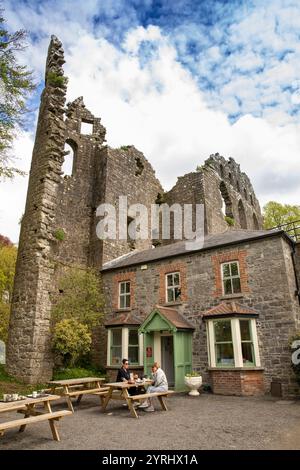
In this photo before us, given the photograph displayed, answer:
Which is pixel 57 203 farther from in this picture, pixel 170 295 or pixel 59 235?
pixel 170 295

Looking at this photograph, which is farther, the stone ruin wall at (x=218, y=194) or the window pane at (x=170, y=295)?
the stone ruin wall at (x=218, y=194)

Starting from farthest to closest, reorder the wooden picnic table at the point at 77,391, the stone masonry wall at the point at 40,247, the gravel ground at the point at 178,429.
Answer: the stone masonry wall at the point at 40,247
the wooden picnic table at the point at 77,391
the gravel ground at the point at 178,429

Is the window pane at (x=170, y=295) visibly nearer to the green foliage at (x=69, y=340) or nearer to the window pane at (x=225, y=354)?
the window pane at (x=225, y=354)

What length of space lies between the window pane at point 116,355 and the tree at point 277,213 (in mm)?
25224

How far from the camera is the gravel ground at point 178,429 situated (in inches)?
234

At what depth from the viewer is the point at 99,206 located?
2012 centimetres

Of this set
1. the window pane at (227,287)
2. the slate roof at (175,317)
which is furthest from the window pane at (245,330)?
the slate roof at (175,317)

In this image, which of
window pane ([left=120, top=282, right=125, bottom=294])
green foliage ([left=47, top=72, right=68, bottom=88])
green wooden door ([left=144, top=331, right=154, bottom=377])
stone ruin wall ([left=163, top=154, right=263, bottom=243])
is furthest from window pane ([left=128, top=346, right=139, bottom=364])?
green foliage ([left=47, top=72, right=68, bottom=88])

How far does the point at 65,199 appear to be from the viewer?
19.0 metres

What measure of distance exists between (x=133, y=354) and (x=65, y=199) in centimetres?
960

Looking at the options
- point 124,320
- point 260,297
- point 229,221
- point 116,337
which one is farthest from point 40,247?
point 229,221

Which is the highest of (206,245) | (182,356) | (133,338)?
(206,245)

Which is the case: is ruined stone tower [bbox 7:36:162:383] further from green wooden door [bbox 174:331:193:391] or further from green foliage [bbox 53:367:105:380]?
green wooden door [bbox 174:331:193:391]
